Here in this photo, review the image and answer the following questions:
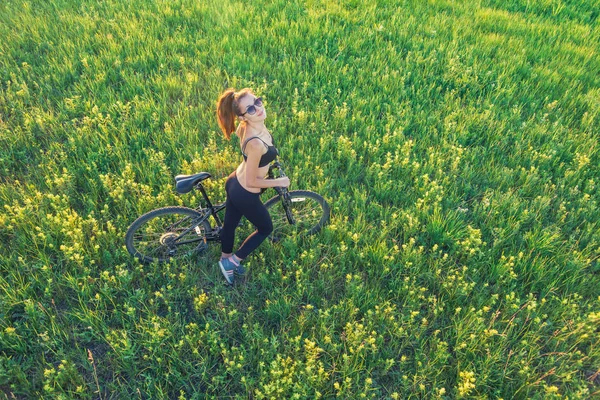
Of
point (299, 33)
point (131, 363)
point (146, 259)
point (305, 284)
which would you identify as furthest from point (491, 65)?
point (131, 363)

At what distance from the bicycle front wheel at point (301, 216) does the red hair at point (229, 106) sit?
4.22 ft

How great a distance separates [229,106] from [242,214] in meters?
1.15

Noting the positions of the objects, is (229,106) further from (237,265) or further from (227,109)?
(237,265)

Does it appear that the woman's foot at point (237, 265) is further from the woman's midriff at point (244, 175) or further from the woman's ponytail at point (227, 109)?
the woman's ponytail at point (227, 109)

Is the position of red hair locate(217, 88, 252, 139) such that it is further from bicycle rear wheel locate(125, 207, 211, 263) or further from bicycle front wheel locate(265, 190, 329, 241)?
bicycle front wheel locate(265, 190, 329, 241)

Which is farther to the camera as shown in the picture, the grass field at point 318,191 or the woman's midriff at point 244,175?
the woman's midriff at point 244,175

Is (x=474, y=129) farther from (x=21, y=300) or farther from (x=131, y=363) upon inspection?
(x=21, y=300)

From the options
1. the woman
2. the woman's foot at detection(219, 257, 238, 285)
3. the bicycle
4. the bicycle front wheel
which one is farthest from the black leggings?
the bicycle front wheel

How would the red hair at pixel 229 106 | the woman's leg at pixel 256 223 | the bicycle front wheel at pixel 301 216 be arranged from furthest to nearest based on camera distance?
the bicycle front wheel at pixel 301 216
the woman's leg at pixel 256 223
the red hair at pixel 229 106

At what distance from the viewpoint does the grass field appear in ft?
13.4

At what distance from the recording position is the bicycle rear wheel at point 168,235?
15.4 ft

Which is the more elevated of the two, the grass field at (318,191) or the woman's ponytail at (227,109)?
the woman's ponytail at (227,109)

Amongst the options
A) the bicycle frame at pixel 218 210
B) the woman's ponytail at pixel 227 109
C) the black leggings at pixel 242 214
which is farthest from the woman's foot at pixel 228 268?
the woman's ponytail at pixel 227 109

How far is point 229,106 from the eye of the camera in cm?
397
